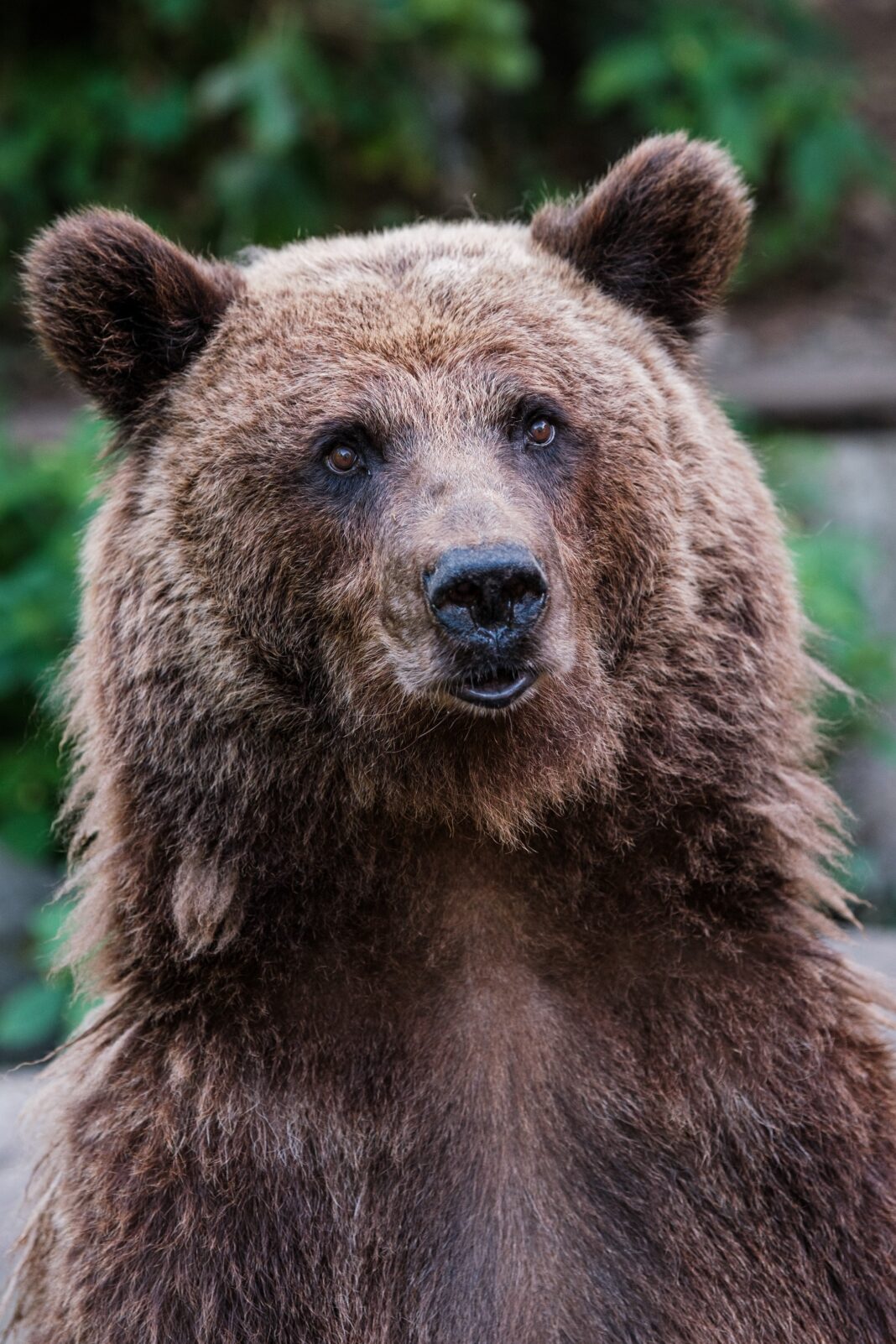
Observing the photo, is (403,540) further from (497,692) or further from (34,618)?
(34,618)

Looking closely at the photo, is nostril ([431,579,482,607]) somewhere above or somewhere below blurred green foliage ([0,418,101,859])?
above

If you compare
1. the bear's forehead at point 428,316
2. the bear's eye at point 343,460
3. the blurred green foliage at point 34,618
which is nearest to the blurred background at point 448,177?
the blurred green foliage at point 34,618

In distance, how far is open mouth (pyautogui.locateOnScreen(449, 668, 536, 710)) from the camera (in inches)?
127

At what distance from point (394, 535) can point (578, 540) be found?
1.44 ft

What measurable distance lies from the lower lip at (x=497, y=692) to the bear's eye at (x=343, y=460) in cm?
64

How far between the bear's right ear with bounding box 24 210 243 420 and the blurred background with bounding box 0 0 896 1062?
3.74 m

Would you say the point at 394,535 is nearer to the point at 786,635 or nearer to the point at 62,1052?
the point at 786,635

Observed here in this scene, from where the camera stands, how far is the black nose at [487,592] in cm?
307

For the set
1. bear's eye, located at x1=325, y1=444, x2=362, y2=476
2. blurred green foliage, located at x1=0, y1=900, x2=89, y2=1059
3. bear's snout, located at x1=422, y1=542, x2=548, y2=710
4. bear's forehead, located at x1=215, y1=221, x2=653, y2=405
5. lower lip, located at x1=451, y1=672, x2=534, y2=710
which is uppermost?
bear's forehead, located at x1=215, y1=221, x2=653, y2=405

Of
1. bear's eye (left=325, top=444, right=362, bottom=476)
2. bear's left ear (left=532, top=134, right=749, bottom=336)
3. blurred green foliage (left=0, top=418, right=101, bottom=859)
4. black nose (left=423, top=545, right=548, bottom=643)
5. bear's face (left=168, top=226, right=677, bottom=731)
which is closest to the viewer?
black nose (left=423, top=545, right=548, bottom=643)

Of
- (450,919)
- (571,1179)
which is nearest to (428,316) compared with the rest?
(450,919)

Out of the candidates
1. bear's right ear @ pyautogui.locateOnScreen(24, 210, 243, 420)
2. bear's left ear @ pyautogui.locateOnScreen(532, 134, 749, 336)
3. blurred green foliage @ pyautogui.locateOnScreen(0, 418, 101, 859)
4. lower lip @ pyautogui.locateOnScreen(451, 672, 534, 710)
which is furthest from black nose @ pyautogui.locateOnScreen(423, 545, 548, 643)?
blurred green foliage @ pyautogui.locateOnScreen(0, 418, 101, 859)

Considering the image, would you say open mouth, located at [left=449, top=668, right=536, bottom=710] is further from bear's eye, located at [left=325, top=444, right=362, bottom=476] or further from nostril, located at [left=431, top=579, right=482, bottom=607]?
bear's eye, located at [left=325, top=444, right=362, bottom=476]

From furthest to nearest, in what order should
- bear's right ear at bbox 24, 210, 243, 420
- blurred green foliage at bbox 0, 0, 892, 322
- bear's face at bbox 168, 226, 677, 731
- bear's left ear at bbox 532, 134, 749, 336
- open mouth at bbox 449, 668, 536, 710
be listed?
blurred green foliage at bbox 0, 0, 892, 322
bear's left ear at bbox 532, 134, 749, 336
bear's right ear at bbox 24, 210, 243, 420
bear's face at bbox 168, 226, 677, 731
open mouth at bbox 449, 668, 536, 710
